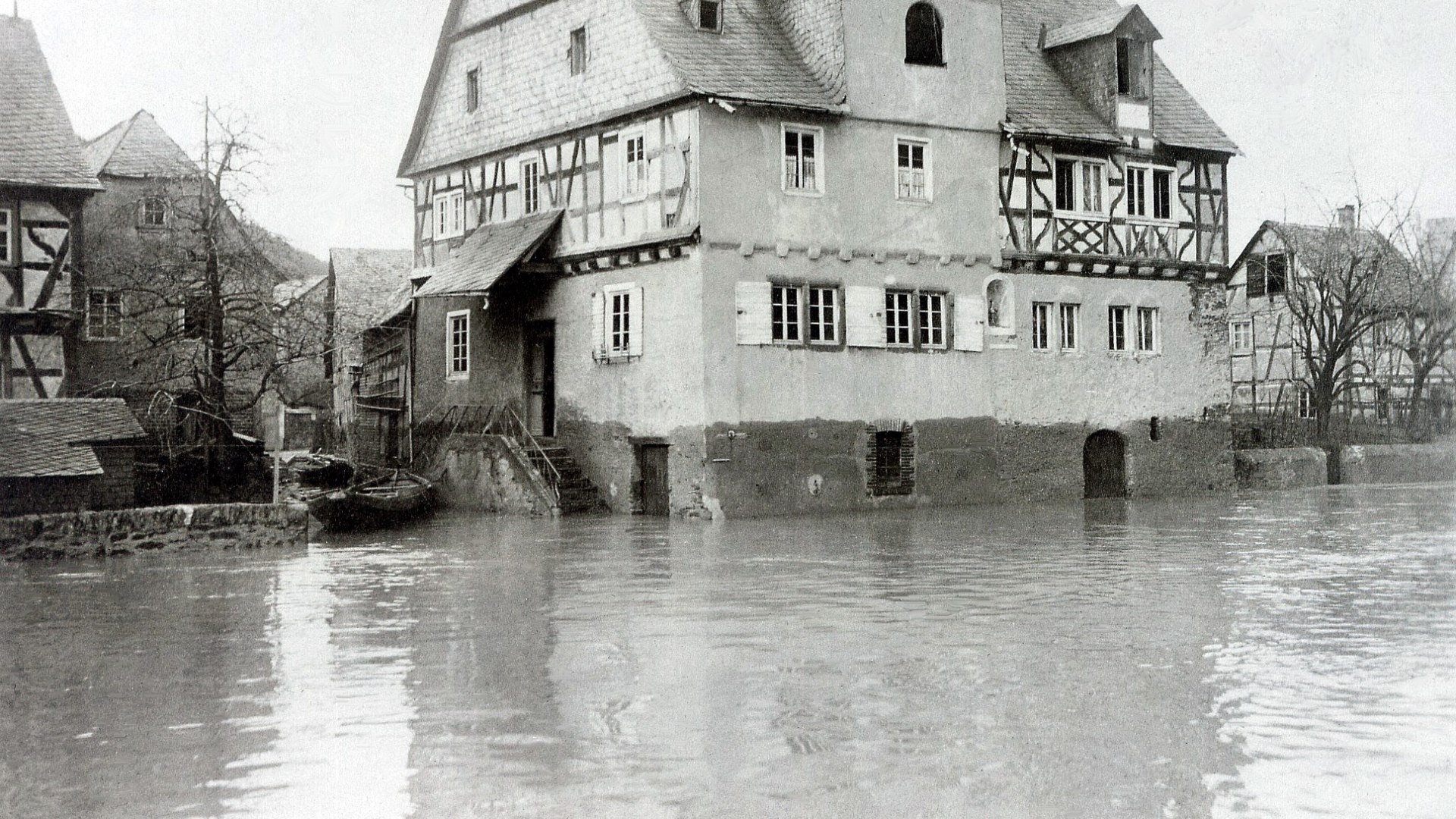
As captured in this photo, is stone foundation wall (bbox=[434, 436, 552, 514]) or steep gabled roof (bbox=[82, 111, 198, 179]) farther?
steep gabled roof (bbox=[82, 111, 198, 179])

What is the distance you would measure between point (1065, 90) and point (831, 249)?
307 inches

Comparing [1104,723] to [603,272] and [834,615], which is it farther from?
[603,272]

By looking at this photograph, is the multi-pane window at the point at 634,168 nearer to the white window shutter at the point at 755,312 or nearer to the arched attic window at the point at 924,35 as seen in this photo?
the white window shutter at the point at 755,312

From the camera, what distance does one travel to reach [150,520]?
20.7m

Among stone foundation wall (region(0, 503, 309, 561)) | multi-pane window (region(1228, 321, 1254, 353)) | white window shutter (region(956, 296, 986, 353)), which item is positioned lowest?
stone foundation wall (region(0, 503, 309, 561))

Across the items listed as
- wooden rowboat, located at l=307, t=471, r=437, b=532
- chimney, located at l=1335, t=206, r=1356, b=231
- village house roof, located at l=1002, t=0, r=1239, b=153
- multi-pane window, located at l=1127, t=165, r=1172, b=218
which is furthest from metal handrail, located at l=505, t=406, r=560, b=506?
chimney, located at l=1335, t=206, r=1356, b=231

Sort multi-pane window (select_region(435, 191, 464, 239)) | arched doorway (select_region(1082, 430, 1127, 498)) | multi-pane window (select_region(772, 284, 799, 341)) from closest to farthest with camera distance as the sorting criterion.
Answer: multi-pane window (select_region(772, 284, 799, 341)), arched doorway (select_region(1082, 430, 1127, 498)), multi-pane window (select_region(435, 191, 464, 239))

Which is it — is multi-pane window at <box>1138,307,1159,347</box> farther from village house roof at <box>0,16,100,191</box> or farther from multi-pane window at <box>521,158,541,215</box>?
village house roof at <box>0,16,100,191</box>

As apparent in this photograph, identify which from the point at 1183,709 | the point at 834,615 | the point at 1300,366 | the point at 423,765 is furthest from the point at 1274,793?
the point at 1300,366

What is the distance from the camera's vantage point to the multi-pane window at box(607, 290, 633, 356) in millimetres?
28719

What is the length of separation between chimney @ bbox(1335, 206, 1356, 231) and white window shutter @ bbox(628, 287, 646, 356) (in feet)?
92.6

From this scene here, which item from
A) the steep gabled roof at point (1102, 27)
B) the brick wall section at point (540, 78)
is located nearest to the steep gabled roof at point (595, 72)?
the brick wall section at point (540, 78)

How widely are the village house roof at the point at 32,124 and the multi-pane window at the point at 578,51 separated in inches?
370

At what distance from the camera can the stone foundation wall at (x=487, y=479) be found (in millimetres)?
28750
